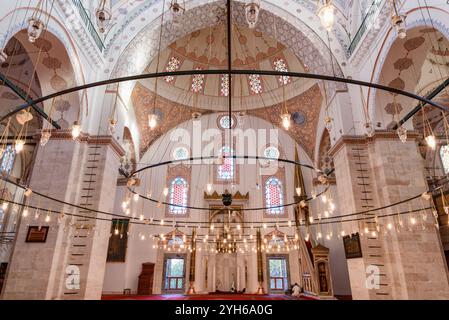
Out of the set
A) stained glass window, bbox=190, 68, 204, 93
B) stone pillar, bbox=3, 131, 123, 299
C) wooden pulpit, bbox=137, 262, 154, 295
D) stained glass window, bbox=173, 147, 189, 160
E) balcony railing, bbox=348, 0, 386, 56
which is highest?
stained glass window, bbox=190, 68, 204, 93

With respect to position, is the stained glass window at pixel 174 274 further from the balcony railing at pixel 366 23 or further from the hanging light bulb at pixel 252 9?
the hanging light bulb at pixel 252 9

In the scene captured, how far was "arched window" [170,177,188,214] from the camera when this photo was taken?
15849 mm

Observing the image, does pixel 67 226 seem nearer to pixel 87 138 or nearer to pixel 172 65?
pixel 87 138

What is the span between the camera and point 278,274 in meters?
14.7

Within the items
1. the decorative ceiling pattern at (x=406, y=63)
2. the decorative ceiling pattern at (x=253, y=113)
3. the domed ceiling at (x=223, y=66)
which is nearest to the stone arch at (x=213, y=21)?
the decorative ceiling pattern at (x=406, y=63)

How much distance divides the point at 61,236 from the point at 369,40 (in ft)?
34.9

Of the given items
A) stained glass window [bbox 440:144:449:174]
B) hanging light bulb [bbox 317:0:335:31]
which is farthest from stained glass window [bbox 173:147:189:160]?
hanging light bulb [bbox 317:0:335:31]

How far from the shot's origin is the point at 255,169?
16.6 meters

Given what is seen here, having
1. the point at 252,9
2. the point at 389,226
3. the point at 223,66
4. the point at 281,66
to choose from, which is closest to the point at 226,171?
the point at 223,66

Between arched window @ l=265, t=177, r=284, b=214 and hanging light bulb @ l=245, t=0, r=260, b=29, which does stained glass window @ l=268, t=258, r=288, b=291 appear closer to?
arched window @ l=265, t=177, r=284, b=214

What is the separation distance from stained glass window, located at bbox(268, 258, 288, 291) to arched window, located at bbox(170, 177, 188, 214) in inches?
220

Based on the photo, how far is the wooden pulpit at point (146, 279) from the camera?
14005mm

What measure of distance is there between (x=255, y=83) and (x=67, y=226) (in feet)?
40.1

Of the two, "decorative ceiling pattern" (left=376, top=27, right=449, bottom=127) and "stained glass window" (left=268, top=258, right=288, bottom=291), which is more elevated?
"decorative ceiling pattern" (left=376, top=27, right=449, bottom=127)
